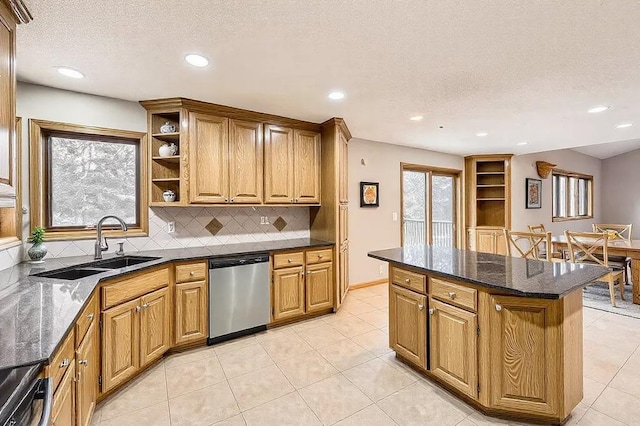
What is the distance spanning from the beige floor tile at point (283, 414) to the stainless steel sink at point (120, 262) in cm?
155

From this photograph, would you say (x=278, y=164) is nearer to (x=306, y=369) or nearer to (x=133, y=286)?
(x=133, y=286)

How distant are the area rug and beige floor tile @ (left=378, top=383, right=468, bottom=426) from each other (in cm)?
317

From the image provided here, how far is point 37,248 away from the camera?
2371mm

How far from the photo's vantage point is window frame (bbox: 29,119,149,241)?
99.8 inches

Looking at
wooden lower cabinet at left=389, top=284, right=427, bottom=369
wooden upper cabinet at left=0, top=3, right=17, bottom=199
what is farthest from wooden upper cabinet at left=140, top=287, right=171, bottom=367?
wooden lower cabinet at left=389, top=284, right=427, bottom=369

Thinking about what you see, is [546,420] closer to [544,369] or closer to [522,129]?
[544,369]

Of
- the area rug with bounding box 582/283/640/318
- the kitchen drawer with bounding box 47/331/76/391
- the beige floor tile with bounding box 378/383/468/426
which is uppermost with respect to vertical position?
the kitchen drawer with bounding box 47/331/76/391

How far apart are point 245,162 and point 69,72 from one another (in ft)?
5.21

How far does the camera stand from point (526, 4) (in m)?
1.58

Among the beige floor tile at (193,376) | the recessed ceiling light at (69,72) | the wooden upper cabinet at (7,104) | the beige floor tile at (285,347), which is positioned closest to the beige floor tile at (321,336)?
the beige floor tile at (285,347)

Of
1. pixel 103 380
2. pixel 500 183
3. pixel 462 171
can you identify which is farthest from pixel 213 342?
pixel 500 183

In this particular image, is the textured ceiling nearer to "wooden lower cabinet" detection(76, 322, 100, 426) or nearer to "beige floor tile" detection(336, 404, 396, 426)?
"wooden lower cabinet" detection(76, 322, 100, 426)

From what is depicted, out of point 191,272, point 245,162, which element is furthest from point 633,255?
point 191,272

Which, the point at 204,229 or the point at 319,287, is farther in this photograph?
the point at 319,287
